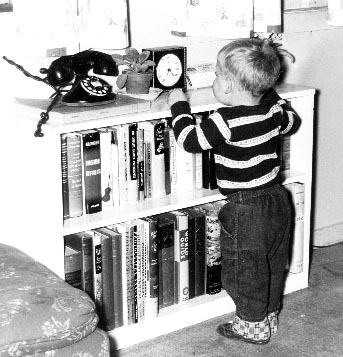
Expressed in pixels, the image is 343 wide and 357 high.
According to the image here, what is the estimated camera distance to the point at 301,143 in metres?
2.85

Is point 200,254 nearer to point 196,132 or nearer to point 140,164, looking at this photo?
point 140,164

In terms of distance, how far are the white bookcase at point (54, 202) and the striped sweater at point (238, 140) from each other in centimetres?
13

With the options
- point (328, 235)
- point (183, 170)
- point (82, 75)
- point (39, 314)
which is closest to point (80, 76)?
point (82, 75)

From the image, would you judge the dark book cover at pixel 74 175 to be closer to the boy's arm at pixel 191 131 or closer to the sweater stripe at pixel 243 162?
the boy's arm at pixel 191 131

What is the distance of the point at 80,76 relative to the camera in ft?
7.57

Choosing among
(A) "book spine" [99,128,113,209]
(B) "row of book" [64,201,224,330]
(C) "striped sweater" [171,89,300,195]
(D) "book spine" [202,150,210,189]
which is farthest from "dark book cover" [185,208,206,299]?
(A) "book spine" [99,128,113,209]

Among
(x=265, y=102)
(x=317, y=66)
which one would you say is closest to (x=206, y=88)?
(x=265, y=102)

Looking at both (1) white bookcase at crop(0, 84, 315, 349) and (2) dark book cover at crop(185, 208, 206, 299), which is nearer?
(1) white bookcase at crop(0, 84, 315, 349)

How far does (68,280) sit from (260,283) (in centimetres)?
61

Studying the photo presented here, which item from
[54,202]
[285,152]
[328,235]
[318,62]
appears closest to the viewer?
[54,202]

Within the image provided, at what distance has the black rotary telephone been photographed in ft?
7.44

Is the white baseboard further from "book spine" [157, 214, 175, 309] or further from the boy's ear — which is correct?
the boy's ear

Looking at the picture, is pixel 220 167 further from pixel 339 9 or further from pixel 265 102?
pixel 339 9

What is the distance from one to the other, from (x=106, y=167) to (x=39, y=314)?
29.4 inches
